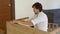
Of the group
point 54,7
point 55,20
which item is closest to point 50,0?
point 54,7

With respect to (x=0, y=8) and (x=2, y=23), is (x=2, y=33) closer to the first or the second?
(x=2, y=23)

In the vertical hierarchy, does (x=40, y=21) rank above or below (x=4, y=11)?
above

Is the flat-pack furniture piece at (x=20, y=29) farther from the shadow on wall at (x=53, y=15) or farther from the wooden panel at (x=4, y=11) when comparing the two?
the shadow on wall at (x=53, y=15)

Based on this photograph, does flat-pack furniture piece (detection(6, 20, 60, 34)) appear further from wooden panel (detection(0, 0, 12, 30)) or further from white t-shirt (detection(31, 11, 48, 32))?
wooden panel (detection(0, 0, 12, 30))

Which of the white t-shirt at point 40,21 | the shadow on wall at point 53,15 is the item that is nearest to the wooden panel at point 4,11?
the shadow on wall at point 53,15

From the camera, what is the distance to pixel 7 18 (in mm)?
4801

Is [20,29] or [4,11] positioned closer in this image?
[20,29]

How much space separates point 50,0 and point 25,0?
1229 millimetres

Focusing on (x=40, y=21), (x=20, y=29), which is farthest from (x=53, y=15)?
(x=20, y=29)

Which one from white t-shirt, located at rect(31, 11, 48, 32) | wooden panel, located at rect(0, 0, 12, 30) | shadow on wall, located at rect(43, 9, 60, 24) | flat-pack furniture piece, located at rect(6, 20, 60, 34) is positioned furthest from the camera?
shadow on wall, located at rect(43, 9, 60, 24)

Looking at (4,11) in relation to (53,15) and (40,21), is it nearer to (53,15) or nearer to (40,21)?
(53,15)

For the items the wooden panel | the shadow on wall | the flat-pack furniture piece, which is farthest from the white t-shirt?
the shadow on wall

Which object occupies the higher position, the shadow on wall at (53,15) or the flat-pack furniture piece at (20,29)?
the flat-pack furniture piece at (20,29)

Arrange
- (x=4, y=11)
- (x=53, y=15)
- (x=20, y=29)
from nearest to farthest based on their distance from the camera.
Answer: (x=20, y=29)
(x=4, y=11)
(x=53, y=15)
